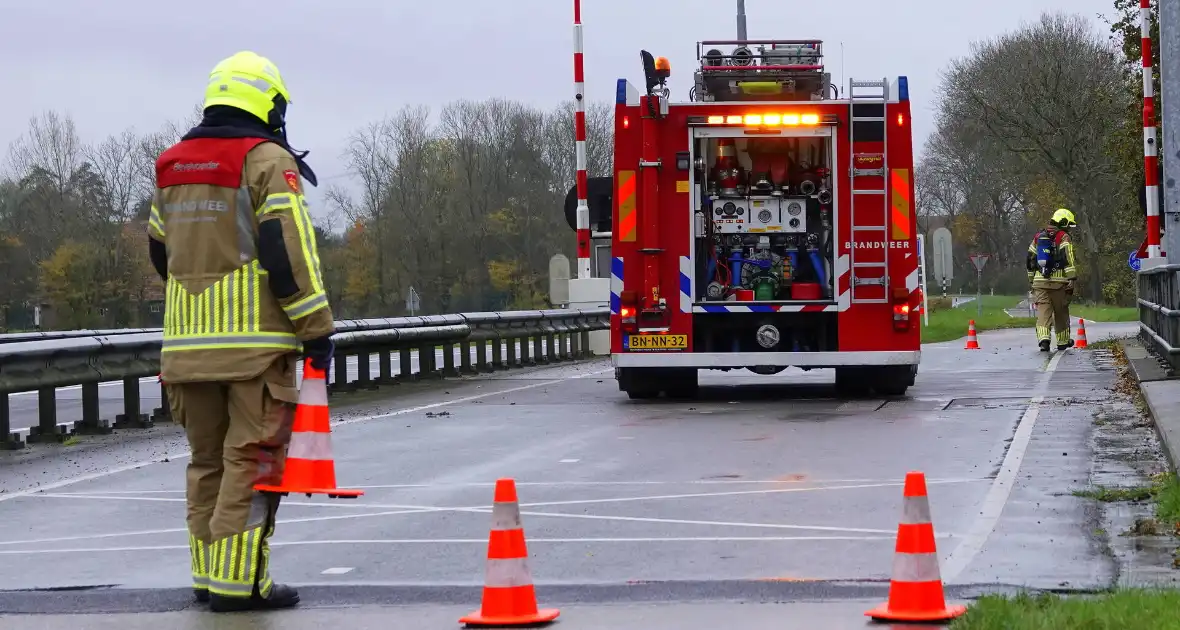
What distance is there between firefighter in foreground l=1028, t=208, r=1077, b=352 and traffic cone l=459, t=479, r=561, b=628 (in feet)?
63.0

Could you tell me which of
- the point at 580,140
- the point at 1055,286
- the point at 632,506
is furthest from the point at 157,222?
the point at 580,140

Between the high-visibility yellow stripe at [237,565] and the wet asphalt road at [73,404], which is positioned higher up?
the high-visibility yellow stripe at [237,565]

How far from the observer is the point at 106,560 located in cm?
748

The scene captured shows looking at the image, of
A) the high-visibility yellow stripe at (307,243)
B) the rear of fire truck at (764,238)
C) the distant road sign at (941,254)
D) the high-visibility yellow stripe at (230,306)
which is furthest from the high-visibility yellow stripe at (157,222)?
the distant road sign at (941,254)

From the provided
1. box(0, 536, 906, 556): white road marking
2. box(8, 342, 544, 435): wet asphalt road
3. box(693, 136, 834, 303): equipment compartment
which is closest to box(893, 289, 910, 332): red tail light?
box(693, 136, 834, 303): equipment compartment

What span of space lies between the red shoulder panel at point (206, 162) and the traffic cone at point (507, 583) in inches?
59.8

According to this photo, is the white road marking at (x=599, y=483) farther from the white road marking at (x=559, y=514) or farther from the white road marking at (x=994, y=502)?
the white road marking at (x=994, y=502)

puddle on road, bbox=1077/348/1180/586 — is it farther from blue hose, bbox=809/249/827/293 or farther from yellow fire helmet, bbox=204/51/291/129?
yellow fire helmet, bbox=204/51/291/129

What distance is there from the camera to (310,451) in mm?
6180

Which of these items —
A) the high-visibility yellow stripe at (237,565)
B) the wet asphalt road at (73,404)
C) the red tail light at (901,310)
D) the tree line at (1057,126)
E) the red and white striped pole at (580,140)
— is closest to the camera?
the high-visibility yellow stripe at (237,565)

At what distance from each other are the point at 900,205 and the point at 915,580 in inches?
420

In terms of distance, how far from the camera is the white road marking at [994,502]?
6.91 meters

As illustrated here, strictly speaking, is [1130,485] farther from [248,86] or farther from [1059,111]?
[1059,111]

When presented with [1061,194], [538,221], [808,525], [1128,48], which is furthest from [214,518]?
[538,221]
